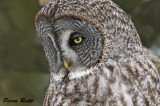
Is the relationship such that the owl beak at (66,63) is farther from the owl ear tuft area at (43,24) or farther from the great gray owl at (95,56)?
the owl ear tuft area at (43,24)

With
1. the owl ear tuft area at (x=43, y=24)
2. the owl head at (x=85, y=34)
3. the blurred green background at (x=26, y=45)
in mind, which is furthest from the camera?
the blurred green background at (x=26, y=45)

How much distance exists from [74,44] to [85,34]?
138 millimetres

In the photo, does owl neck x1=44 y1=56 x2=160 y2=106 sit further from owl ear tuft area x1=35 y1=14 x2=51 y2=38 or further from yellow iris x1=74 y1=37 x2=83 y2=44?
owl ear tuft area x1=35 y1=14 x2=51 y2=38

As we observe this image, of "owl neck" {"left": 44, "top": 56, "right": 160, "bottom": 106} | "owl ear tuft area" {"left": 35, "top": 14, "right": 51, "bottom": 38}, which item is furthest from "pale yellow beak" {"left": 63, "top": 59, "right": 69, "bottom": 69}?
"owl ear tuft area" {"left": 35, "top": 14, "right": 51, "bottom": 38}

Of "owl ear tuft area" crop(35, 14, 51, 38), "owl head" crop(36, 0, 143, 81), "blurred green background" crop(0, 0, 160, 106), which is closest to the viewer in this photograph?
"owl head" crop(36, 0, 143, 81)

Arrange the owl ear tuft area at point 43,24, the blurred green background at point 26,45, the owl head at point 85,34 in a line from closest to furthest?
the owl head at point 85,34 → the owl ear tuft area at point 43,24 → the blurred green background at point 26,45

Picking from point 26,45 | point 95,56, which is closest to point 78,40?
point 95,56

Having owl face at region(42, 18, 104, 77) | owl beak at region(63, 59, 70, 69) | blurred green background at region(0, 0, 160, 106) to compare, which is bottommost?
blurred green background at region(0, 0, 160, 106)

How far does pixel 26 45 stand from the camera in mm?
5156

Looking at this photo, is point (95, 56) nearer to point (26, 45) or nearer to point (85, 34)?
point (85, 34)

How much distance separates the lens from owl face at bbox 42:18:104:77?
9.17 ft

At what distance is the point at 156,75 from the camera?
10.2ft

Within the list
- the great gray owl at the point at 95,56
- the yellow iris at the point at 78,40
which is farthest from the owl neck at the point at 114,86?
the yellow iris at the point at 78,40

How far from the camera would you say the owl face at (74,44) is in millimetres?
2795
